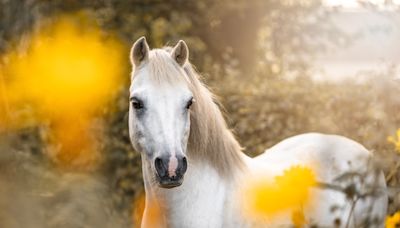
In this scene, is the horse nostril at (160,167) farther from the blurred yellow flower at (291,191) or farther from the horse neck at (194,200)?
the blurred yellow flower at (291,191)

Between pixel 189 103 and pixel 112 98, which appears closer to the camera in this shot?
pixel 189 103

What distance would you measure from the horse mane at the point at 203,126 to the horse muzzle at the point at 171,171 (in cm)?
46

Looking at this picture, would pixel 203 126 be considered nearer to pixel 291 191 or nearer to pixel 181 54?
pixel 181 54

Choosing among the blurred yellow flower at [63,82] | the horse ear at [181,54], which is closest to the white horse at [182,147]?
the horse ear at [181,54]

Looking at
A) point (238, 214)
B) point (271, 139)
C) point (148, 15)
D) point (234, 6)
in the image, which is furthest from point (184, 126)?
point (234, 6)

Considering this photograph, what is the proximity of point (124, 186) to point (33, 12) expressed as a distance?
6.36ft

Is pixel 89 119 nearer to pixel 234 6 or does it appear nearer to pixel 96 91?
pixel 96 91

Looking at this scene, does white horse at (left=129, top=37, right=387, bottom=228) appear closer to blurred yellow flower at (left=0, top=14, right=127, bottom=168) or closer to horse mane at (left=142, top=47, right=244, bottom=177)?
horse mane at (left=142, top=47, right=244, bottom=177)

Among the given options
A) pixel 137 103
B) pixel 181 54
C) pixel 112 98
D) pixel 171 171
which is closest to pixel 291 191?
pixel 171 171

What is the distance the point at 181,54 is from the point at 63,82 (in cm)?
108

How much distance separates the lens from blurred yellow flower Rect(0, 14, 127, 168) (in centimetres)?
434

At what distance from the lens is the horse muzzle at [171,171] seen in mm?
3529

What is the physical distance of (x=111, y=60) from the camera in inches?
255

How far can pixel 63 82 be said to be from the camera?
485 cm
